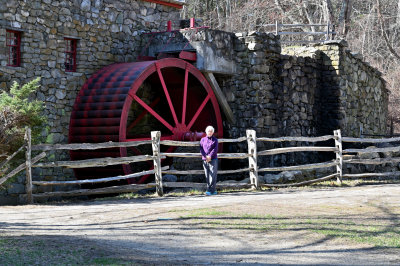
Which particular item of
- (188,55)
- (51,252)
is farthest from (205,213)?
(188,55)

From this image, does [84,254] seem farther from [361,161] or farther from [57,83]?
[361,161]

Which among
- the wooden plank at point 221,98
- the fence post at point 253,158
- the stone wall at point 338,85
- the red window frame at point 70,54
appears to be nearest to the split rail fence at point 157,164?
the fence post at point 253,158

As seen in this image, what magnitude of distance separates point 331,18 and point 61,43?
13.1 meters

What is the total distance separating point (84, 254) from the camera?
19.0ft

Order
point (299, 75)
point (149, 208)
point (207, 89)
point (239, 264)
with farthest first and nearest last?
1. point (299, 75)
2. point (207, 89)
3. point (149, 208)
4. point (239, 264)

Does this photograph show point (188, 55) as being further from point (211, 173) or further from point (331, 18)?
point (331, 18)

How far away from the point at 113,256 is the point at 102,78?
770cm

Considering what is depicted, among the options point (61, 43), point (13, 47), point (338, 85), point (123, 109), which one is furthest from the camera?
point (338, 85)

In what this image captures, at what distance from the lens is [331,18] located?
906 inches

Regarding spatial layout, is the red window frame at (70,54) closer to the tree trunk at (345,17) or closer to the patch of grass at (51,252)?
the patch of grass at (51,252)

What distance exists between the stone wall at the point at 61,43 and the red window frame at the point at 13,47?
10 cm

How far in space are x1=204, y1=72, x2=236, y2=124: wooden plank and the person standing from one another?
382cm

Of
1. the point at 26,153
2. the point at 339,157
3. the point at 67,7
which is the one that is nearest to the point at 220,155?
the point at 339,157

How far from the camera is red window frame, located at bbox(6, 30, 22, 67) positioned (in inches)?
470
